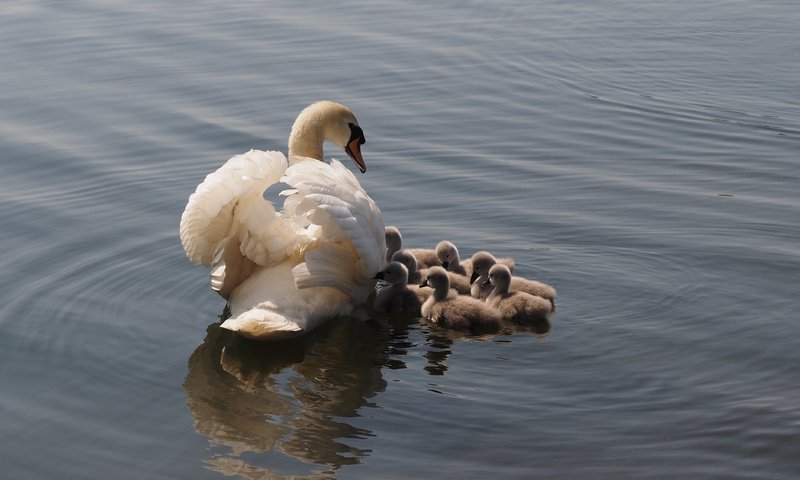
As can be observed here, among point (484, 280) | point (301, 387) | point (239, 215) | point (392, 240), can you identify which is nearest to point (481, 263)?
point (484, 280)

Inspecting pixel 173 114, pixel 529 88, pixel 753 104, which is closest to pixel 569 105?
pixel 529 88

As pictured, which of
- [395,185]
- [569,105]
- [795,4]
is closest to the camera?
[395,185]

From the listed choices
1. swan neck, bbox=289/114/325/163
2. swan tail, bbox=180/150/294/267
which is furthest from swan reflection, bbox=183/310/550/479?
swan neck, bbox=289/114/325/163

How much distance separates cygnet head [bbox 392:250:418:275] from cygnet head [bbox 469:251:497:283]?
50 centimetres

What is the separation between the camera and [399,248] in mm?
10156

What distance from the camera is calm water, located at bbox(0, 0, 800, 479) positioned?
7.31 metres

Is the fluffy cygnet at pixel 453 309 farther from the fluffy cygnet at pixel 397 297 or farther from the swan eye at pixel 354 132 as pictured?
the swan eye at pixel 354 132

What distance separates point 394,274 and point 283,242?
856 millimetres

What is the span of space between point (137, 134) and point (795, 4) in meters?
9.42

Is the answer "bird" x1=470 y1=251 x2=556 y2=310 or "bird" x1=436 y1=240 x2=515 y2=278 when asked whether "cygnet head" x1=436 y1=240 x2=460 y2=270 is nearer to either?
"bird" x1=436 y1=240 x2=515 y2=278

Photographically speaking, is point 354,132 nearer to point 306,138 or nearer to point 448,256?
point 306,138

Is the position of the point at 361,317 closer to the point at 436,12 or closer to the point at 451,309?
the point at 451,309

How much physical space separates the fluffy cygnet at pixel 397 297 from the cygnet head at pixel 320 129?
1.32 meters

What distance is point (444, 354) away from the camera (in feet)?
27.9
